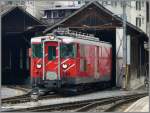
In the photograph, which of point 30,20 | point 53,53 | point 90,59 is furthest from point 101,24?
point 53,53

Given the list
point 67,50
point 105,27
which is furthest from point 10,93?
point 105,27

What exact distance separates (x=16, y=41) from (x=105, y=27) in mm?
9444

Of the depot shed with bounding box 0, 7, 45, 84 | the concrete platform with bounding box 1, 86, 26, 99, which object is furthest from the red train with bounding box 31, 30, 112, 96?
the depot shed with bounding box 0, 7, 45, 84

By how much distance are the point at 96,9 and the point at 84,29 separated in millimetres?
1719

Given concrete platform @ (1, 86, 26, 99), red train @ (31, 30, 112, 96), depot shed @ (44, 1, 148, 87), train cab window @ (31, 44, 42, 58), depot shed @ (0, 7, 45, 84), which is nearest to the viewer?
red train @ (31, 30, 112, 96)

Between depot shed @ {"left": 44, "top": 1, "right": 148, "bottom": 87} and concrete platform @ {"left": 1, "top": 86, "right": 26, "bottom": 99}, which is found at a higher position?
depot shed @ {"left": 44, "top": 1, "right": 148, "bottom": 87}

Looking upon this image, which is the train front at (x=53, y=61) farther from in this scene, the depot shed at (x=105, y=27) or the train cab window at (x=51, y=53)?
the depot shed at (x=105, y=27)

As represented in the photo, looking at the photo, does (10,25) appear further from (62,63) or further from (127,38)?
(62,63)

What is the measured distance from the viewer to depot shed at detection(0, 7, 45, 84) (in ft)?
138

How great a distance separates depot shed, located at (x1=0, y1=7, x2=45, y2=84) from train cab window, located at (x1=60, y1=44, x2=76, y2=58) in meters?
14.2

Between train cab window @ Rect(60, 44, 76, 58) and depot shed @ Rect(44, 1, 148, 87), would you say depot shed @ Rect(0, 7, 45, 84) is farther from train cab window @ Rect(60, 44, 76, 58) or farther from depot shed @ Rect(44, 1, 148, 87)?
train cab window @ Rect(60, 44, 76, 58)

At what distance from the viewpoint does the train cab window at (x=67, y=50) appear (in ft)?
88.7

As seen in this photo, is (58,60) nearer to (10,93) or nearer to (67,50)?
(67,50)

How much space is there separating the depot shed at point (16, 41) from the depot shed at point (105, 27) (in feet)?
11.5
